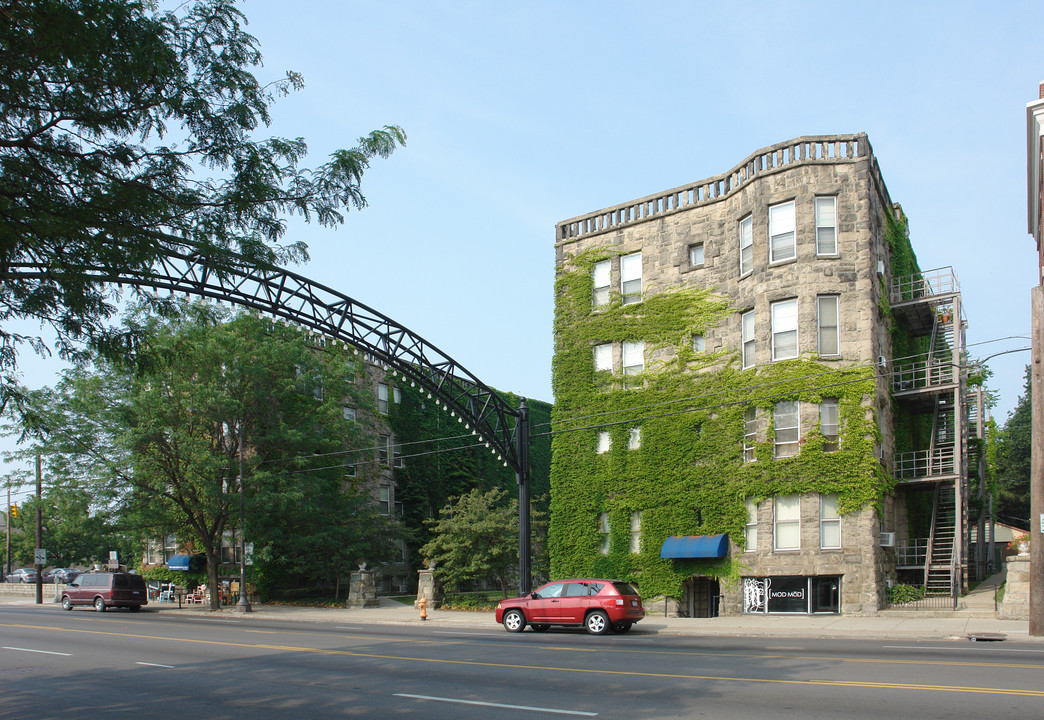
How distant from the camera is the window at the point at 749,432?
2977 centimetres

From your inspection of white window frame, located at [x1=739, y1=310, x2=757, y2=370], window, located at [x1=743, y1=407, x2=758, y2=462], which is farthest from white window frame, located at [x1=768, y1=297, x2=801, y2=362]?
window, located at [x1=743, y1=407, x2=758, y2=462]

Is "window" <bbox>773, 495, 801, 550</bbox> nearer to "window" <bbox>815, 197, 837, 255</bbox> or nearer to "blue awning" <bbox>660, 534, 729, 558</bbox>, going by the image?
"blue awning" <bbox>660, 534, 729, 558</bbox>

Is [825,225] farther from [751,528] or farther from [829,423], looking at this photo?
[751,528]

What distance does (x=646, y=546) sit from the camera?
31875mm

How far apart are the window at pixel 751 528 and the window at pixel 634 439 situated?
509 centimetres

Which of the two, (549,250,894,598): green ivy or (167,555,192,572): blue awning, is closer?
Answer: (549,250,894,598): green ivy

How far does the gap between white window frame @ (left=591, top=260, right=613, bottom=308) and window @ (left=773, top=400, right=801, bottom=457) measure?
8.60 meters

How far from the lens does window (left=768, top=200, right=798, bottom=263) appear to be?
29.4 metres

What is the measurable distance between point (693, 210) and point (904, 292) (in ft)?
28.9

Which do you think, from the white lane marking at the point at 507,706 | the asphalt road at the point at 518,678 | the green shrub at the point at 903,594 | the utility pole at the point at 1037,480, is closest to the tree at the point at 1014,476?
the green shrub at the point at 903,594

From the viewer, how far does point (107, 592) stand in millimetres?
37281

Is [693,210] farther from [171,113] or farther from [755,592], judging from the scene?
[171,113]

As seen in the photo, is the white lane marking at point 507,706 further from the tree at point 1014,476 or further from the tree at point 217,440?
the tree at point 1014,476

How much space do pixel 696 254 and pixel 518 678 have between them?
22.6 m
